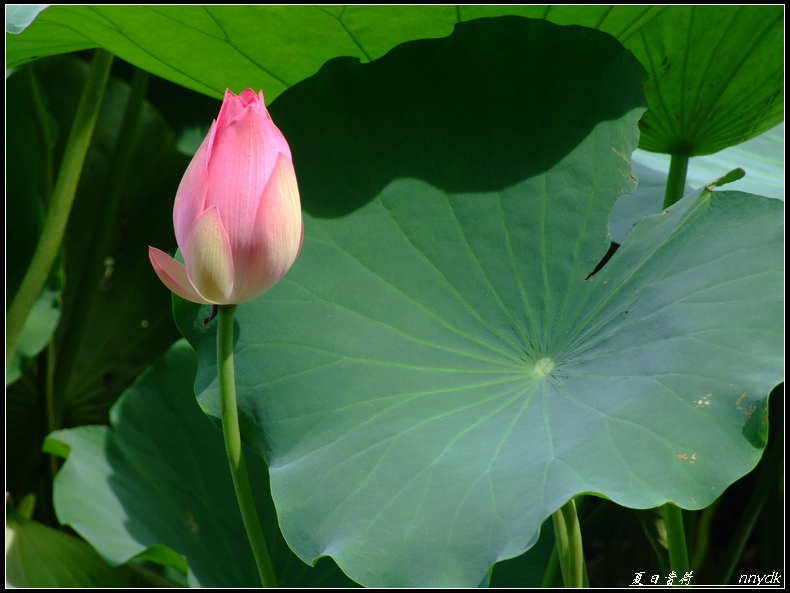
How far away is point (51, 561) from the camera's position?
98cm

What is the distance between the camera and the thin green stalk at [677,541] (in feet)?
2.21

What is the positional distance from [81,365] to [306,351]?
846 mm

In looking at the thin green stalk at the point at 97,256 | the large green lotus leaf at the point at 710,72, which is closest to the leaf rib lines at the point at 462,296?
the large green lotus leaf at the point at 710,72

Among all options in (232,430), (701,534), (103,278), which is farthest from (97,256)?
(701,534)

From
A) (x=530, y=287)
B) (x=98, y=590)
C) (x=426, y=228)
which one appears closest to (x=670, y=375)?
(x=530, y=287)

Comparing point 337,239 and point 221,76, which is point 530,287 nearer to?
point 337,239

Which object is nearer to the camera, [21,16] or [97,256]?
[21,16]

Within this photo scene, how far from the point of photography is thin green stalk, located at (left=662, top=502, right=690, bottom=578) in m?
0.67

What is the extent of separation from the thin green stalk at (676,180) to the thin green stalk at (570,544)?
41cm

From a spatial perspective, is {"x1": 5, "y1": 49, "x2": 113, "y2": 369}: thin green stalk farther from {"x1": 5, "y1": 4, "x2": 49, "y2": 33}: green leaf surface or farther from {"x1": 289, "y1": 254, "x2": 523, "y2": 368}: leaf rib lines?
{"x1": 289, "y1": 254, "x2": 523, "y2": 368}: leaf rib lines

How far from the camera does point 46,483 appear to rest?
1257 millimetres

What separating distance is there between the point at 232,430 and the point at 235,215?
0.57ft

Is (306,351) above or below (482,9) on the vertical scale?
below

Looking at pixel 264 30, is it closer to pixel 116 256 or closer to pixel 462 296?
pixel 462 296
